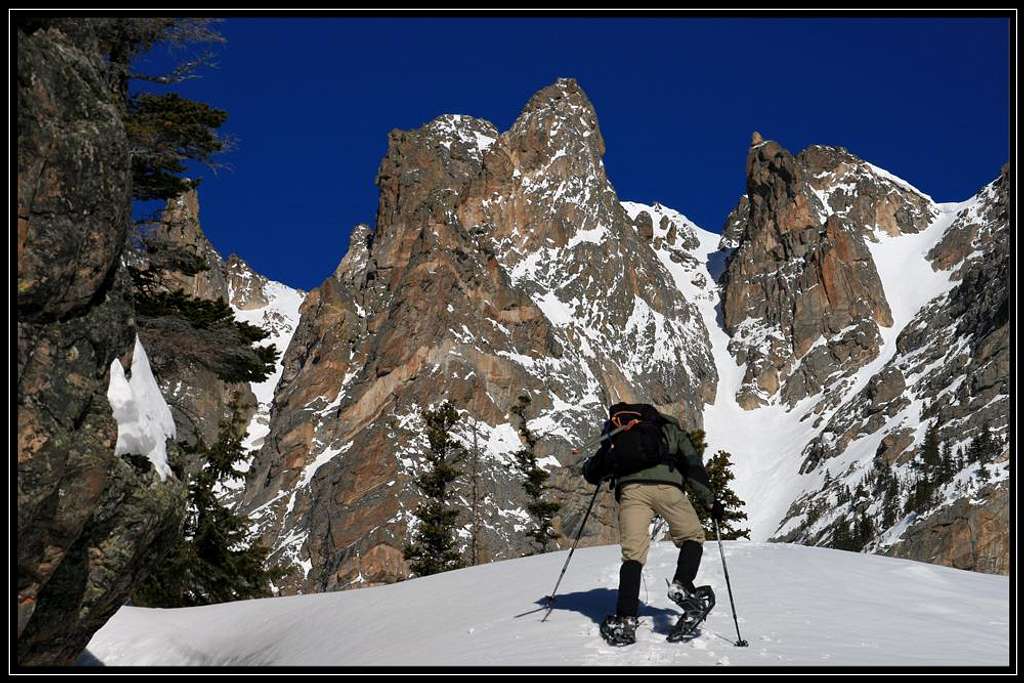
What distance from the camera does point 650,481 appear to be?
983 cm

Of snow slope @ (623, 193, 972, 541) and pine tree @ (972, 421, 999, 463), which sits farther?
snow slope @ (623, 193, 972, 541)

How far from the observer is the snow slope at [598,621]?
890cm

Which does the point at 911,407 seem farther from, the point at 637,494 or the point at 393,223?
the point at 637,494

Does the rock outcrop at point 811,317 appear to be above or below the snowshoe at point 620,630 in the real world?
above

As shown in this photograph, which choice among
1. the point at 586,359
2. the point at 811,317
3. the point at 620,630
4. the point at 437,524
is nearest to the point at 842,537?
the point at 586,359

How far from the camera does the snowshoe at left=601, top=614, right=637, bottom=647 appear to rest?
29.6 feet

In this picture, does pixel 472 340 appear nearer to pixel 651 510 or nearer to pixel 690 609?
pixel 651 510

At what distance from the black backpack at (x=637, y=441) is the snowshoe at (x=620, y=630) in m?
1.48

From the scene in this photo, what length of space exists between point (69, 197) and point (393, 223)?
15443 centimetres

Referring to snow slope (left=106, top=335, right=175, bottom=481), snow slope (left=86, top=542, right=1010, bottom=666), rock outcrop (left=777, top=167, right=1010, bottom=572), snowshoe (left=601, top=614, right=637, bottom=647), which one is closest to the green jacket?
snowshoe (left=601, top=614, right=637, bottom=647)

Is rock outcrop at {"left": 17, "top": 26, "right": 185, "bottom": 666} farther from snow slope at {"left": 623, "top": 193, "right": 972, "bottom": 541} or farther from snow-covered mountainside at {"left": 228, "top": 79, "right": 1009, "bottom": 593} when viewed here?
snow slope at {"left": 623, "top": 193, "right": 972, "bottom": 541}

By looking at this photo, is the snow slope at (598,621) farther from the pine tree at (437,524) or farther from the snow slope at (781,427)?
the snow slope at (781,427)

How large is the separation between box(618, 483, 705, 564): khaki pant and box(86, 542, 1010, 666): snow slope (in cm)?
93

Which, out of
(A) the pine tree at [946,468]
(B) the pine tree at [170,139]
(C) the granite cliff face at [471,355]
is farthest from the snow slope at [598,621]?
(A) the pine tree at [946,468]
